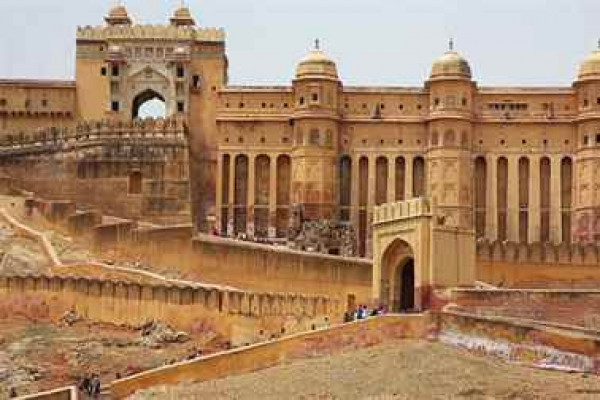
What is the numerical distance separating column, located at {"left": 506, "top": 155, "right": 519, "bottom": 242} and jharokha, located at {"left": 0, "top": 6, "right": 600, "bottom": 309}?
61 millimetres

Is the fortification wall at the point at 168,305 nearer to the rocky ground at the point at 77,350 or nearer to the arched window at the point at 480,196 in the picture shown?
the rocky ground at the point at 77,350

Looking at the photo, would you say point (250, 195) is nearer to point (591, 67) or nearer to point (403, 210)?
point (591, 67)

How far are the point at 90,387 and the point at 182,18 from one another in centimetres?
3332

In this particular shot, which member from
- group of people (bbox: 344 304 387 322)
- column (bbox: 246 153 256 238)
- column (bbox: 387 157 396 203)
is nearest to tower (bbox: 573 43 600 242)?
column (bbox: 387 157 396 203)

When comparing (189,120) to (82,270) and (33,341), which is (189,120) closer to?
(82,270)

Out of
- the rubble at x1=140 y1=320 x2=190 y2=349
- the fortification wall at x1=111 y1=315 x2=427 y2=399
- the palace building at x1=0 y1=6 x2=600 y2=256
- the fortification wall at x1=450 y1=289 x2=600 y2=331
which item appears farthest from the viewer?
the palace building at x1=0 y1=6 x2=600 y2=256

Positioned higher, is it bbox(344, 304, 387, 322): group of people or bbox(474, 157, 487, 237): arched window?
bbox(474, 157, 487, 237): arched window

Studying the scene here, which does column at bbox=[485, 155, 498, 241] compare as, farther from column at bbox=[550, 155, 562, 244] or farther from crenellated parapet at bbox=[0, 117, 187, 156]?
crenellated parapet at bbox=[0, 117, 187, 156]

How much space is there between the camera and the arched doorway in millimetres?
43781

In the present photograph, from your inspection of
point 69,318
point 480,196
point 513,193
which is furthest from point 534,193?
point 69,318

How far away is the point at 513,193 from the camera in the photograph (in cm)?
6531

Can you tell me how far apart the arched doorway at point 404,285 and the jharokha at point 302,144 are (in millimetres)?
16739

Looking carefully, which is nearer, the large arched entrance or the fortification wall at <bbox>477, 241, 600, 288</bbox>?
the large arched entrance

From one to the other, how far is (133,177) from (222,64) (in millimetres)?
8645
